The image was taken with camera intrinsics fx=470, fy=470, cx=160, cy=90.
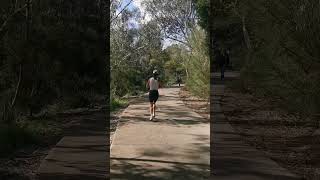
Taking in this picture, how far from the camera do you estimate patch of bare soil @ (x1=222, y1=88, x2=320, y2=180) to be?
6.93 m

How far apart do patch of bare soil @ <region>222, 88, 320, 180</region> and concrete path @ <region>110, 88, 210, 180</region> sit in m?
1.13

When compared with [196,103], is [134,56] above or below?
above

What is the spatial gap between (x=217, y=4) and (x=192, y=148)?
9.60 meters

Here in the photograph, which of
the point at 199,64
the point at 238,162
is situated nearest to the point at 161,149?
the point at 238,162

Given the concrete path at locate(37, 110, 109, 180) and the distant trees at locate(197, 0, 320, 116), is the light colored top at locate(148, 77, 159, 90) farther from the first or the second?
the distant trees at locate(197, 0, 320, 116)

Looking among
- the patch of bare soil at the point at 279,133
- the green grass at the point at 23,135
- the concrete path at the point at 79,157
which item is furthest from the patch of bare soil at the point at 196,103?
the green grass at the point at 23,135

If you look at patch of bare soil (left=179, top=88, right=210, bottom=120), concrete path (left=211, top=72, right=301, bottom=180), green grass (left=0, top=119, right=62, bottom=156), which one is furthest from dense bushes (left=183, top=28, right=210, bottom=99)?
green grass (left=0, top=119, right=62, bottom=156)

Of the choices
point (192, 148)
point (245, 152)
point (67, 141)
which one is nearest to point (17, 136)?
point (67, 141)

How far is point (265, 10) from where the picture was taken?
5.92 metres

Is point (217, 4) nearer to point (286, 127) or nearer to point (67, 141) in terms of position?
point (286, 127)

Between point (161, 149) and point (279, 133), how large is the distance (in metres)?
3.66

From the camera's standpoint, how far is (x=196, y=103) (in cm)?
1327

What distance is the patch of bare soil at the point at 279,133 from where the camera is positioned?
6926mm

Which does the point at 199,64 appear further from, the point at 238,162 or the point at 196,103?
the point at 238,162
